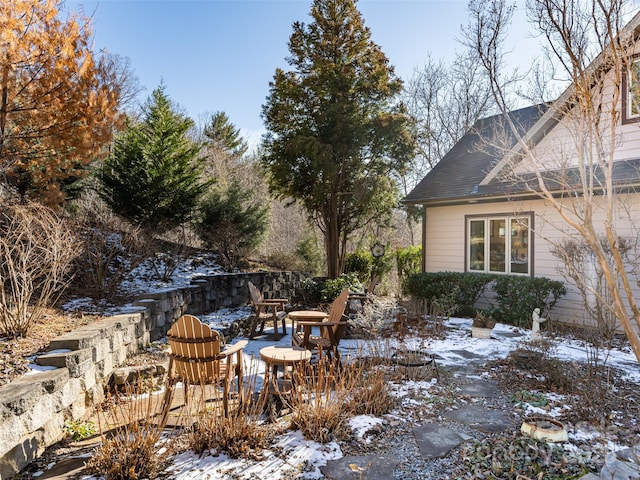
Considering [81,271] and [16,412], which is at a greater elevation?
[81,271]

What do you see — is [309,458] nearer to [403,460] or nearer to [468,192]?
[403,460]

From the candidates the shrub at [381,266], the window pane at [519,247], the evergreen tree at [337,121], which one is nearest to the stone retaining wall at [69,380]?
the evergreen tree at [337,121]

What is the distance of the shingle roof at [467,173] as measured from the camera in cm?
807

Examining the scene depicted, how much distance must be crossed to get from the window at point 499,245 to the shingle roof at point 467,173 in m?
0.67

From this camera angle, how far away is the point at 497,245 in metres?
8.12

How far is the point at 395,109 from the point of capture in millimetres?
10039

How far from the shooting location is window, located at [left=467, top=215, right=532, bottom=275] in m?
7.70

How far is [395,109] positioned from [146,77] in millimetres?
10128

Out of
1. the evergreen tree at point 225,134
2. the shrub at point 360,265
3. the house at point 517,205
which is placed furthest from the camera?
the evergreen tree at point 225,134

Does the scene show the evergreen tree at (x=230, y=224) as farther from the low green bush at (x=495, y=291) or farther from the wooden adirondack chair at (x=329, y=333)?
the wooden adirondack chair at (x=329, y=333)

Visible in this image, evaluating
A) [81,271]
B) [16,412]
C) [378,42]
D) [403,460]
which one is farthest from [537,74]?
[378,42]

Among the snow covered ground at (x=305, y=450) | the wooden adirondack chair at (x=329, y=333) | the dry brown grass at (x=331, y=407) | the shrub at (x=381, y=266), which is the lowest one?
the snow covered ground at (x=305, y=450)

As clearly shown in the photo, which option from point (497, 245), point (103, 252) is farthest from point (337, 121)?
point (103, 252)

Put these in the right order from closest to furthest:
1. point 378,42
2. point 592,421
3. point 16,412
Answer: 1. point 16,412
2. point 592,421
3. point 378,42
